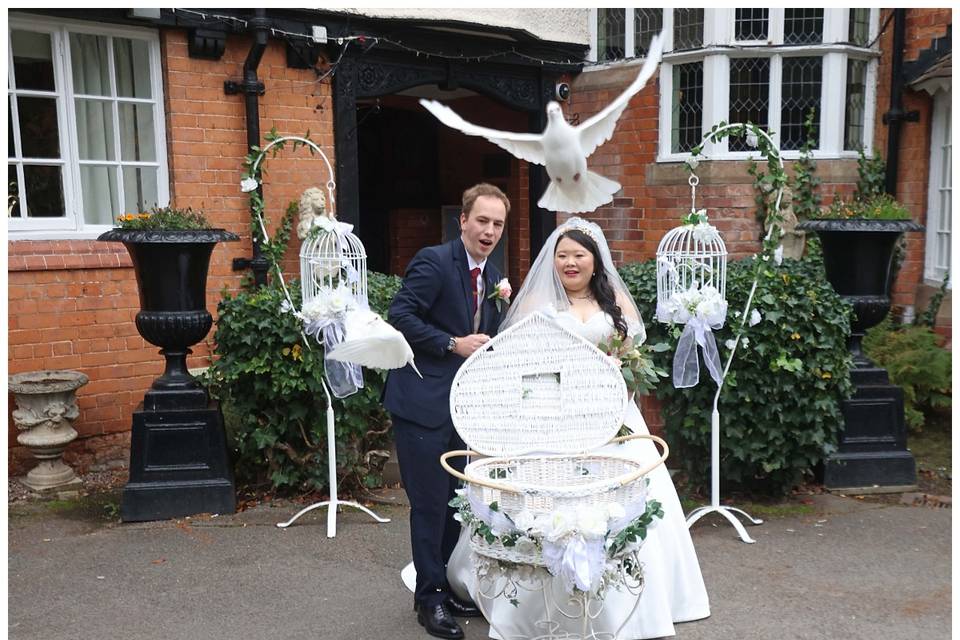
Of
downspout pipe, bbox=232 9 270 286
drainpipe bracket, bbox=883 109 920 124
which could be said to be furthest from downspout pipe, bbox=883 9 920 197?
downspout pipe, bbox=232 9 270 286

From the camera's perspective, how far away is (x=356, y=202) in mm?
7477

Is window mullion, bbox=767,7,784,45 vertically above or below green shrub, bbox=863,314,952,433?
above

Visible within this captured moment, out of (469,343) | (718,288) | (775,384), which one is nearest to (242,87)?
(718,288)

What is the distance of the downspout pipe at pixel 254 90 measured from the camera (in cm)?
659

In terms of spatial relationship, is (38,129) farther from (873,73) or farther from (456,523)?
(873,73)

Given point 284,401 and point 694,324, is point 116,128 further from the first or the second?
point 694,324

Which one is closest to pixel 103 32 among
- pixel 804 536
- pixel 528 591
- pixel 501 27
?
pixel 501 27

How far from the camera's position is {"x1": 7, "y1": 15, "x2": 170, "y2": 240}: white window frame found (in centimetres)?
616

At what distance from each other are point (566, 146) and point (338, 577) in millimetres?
2598

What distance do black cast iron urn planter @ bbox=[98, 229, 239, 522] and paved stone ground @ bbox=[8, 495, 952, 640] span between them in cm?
15

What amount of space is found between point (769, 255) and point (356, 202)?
12.0 ft

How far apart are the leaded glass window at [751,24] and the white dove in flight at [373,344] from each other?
5753 millimetres

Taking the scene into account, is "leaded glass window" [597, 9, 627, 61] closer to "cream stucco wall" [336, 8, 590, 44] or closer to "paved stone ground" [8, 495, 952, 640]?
"cream stucco wall" [336, 8, 590, 44]

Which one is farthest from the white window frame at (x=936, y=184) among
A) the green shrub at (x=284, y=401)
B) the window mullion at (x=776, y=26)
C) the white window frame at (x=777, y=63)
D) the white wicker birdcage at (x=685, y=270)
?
the green shrub at (x=284, y=401)
